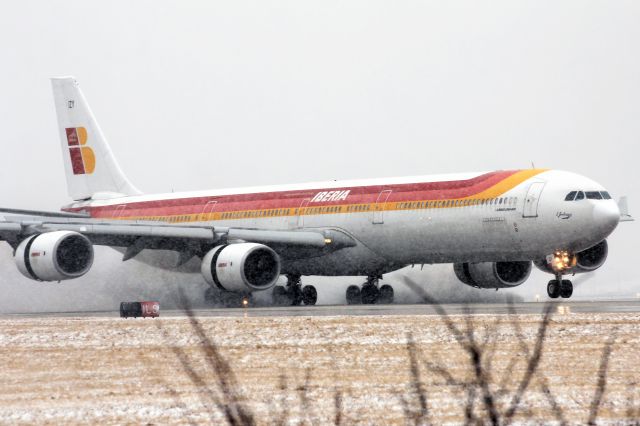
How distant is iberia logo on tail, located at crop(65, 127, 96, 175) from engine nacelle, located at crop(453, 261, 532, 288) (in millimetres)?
16615

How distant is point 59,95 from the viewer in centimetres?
4516

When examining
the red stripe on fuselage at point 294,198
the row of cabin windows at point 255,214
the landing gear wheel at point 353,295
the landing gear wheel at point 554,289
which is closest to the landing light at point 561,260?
the landing gear wheel at point 554,289

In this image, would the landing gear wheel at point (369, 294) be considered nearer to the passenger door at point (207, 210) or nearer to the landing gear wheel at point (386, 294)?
the landing gear wheel at point (386, 294)

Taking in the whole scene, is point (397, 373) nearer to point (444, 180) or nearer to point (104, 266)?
point (444, 180)

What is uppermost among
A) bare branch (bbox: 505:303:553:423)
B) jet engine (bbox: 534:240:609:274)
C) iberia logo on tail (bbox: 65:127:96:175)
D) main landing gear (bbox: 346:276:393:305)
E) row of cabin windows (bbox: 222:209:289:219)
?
iberia logo on tail (bbox: 65:127:96:175)

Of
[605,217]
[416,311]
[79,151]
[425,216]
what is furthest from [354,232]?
[79,151]

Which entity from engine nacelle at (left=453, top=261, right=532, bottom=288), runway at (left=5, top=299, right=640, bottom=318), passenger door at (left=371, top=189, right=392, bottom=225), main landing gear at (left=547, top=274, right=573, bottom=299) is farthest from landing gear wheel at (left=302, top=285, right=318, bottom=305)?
main landing gear at (left=547, top=274, right=573, bottom=299)

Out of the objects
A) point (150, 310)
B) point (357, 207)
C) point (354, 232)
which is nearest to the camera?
point (150, 310)

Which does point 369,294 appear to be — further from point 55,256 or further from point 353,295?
point 55,256

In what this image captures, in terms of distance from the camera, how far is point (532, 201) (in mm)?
30703

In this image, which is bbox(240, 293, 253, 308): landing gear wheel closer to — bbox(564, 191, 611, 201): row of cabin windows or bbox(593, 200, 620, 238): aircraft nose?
bbox(564, 191, 611, 201): row of cabin windows

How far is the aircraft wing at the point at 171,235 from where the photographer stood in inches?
1252

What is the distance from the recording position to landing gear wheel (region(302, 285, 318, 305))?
122 ft

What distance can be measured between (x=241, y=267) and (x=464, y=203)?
6.74 metres
